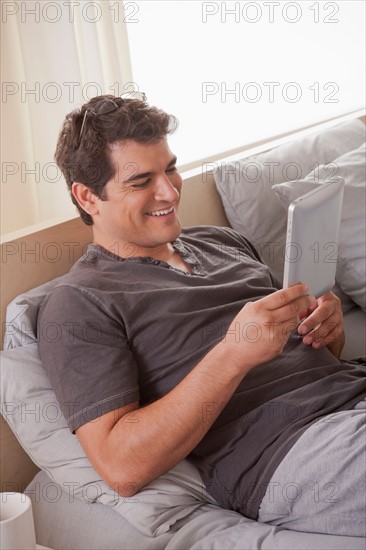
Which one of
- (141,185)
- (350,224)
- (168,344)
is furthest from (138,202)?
(350,224)

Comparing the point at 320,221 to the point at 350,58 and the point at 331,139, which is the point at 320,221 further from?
the point at 350,58

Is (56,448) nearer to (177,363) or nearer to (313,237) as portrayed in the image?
(177,363)

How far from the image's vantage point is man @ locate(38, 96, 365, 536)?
4.37ft

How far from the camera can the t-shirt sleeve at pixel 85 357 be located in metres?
1.34

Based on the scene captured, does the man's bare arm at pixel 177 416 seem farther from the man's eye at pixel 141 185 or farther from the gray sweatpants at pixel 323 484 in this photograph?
the man's eye at pixel 141 185

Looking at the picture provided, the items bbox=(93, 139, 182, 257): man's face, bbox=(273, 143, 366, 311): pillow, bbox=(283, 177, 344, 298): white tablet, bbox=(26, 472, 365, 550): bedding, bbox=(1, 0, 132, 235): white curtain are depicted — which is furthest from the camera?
bbox=(1, 0, 132, 235): white curtain

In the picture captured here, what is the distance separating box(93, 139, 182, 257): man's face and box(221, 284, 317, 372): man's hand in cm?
30

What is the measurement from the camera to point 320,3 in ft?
11.3

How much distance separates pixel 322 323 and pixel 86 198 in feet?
1.75

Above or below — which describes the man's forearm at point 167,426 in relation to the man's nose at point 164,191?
below

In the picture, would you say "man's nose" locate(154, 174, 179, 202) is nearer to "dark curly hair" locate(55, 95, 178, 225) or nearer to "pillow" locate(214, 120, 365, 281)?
"dark curly hair" locate(55, 95, 178, 225)

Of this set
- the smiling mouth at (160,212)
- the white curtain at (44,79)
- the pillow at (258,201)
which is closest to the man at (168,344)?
the smiling mouth at (160,212)

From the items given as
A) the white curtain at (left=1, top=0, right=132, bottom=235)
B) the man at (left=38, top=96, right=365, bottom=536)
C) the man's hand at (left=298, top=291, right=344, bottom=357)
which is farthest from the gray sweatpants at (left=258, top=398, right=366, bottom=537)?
the white curtain at (left=1, top=0, right=132, bottom=235)

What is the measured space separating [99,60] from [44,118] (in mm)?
249
